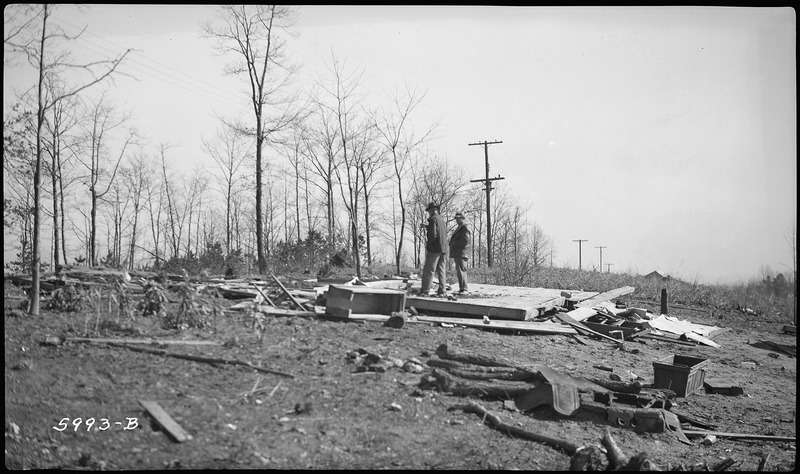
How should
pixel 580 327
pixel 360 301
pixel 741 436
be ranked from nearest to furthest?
1. pixel 741 436
2. pixel 360 301
3. pixel 580 327

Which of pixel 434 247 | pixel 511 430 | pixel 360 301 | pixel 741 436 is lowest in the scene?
pixel 741 436

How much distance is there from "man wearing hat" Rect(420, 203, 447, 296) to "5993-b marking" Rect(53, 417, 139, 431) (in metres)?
8.06

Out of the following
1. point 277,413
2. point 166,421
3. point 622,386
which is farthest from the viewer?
point 622,386

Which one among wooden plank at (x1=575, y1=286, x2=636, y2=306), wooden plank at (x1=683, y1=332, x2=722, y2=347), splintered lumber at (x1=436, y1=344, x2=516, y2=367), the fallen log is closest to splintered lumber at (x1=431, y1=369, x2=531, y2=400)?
splintered lumber at (x1=436, y1=344, x2=516, y2=367)

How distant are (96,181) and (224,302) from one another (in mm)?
20488

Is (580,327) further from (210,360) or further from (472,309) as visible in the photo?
(210,360)

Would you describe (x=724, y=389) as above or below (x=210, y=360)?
below

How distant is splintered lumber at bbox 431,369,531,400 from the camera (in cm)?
679

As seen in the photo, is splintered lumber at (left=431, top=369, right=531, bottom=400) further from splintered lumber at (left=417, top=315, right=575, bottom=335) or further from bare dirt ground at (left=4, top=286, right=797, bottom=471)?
splintered lumber at (left=417, top=315, right=575, bottom=335)

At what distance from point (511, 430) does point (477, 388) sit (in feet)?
2.98

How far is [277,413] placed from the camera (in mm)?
5520

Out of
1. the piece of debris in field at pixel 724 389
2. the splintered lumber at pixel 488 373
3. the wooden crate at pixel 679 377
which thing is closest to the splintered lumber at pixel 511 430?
the splintered lumber at pixel 488 373

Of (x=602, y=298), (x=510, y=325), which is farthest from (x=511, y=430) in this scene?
(x=602, y=298)

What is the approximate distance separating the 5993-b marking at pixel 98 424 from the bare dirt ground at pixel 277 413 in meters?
0.03
